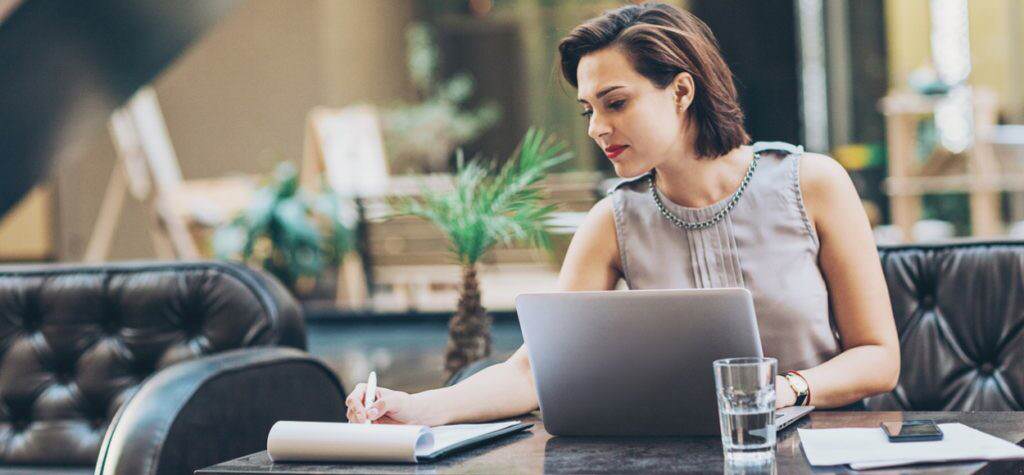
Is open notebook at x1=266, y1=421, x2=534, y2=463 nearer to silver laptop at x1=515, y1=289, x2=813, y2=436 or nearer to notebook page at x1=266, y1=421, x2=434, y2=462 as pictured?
notebook page at x1=266, y1=421, x2=434, y2=462

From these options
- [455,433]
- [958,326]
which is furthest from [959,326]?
[455,433]

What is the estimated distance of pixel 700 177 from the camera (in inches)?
71.2

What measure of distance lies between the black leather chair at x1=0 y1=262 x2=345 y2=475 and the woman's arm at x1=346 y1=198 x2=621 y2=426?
805mm

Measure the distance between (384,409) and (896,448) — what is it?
2.09 feet

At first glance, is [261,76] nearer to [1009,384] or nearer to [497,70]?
[497,70]

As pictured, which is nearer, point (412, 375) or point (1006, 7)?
point (412, 375)

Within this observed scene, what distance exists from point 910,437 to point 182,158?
8.76 m

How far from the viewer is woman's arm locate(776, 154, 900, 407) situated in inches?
65.5

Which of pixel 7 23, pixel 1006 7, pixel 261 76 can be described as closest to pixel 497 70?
pixel 261 76

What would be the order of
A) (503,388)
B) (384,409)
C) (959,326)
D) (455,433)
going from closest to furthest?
(455,433) < (384,409) < (503,388) < (959,326)

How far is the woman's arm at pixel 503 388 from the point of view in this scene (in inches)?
60.6

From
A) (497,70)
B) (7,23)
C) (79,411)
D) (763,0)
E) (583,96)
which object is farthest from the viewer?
(497,70)

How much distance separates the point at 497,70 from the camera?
35.1 feet

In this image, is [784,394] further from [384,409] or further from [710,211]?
[384,409]
